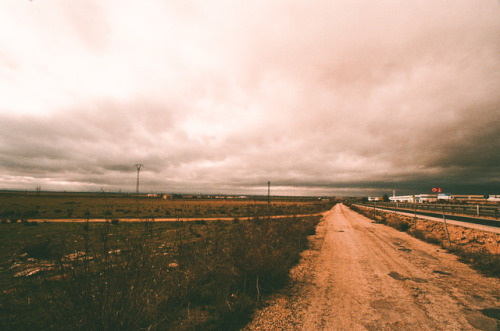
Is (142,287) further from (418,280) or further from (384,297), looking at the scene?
(418,280)

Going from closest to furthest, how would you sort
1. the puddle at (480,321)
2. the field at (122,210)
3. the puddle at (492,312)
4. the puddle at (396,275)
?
the puddle at (480,321) < the puddle at (492,312) < the puddle at (396,275) < the field at (122,210)

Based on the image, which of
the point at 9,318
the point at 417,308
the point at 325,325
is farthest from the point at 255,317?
the point at 9,318

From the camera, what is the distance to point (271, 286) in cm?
608

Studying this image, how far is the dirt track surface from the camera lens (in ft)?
14.1

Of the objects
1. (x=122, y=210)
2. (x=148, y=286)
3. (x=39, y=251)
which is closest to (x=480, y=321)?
(x=148, y=286)

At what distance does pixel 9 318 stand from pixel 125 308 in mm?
4070

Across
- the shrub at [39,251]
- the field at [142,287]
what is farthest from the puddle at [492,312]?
the shrub at [39,251]

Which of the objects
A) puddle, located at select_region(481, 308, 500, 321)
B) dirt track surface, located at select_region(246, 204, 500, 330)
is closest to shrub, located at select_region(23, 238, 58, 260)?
dirt track surface, located at select_region(246, 204, 500, 330)

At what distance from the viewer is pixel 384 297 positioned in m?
5.38

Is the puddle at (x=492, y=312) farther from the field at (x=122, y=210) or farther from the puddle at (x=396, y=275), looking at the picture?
the field at (x=122, y=210)

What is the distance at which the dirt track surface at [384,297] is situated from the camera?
14.1ft

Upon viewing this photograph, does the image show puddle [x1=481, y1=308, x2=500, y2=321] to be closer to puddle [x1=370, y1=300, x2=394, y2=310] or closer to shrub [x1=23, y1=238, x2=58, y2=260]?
puddle [x1=370, y1=300, x2=394, y2=310]

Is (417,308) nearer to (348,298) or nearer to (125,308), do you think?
(348,298)

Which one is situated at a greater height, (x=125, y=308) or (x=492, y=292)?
(x=125, y=308)
